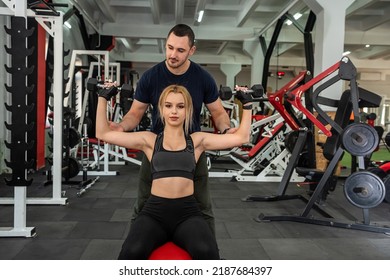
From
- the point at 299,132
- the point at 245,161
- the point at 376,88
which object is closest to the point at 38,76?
the point at 245,161

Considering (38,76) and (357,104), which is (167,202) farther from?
(38,76)

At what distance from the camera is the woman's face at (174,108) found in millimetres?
1580

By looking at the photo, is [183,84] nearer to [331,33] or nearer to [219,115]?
[219,115]

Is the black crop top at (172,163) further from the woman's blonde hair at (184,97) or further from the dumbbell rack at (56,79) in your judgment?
the dumbbell rack at (56,79)

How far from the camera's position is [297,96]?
10.8 feet

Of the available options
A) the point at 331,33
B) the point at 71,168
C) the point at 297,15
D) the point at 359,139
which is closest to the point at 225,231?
the point at 359,139

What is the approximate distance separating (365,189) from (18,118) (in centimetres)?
268

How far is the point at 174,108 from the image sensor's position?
1.59m

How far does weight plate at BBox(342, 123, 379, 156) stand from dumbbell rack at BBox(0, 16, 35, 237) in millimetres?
2466

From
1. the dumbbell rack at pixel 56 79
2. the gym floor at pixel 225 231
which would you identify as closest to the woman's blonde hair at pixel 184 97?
the gym floor at pixel 225 231

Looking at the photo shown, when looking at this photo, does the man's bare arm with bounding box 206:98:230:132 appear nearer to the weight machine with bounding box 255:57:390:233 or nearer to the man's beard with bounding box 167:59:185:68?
the man's beard with bounding box 167:59:185:68

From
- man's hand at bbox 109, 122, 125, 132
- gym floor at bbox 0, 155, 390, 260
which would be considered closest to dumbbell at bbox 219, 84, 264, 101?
man's hand at bbox 109, 122, 125, 132

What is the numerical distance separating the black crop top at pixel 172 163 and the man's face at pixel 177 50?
38cm
